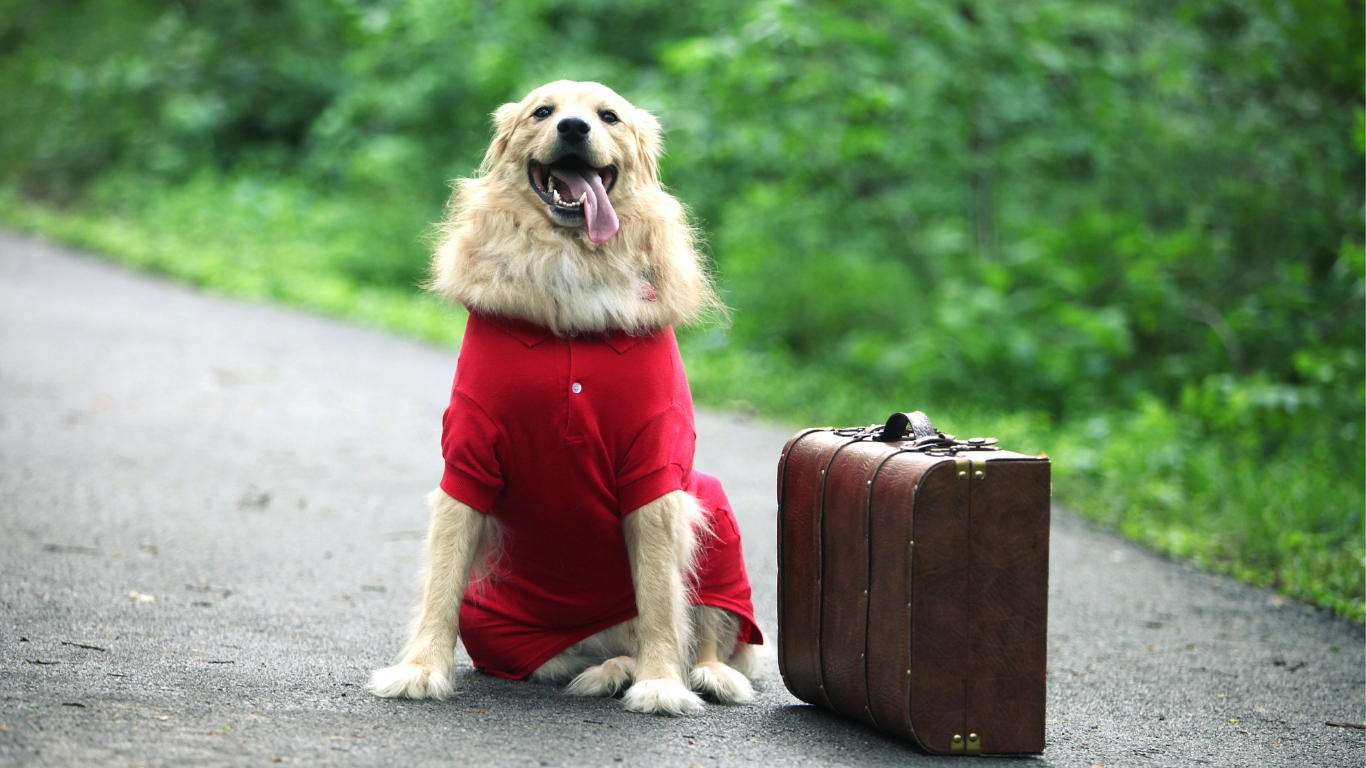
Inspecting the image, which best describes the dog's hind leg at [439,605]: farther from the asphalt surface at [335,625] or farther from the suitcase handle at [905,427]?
the suitcase handle at [905,427]

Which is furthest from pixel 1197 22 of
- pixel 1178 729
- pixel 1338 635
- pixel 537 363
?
pixel 537 363

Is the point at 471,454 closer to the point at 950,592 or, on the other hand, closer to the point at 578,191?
the point at 578,191

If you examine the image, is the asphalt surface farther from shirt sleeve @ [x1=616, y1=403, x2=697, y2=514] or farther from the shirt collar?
Result: the shirt collar

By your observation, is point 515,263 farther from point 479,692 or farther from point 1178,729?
point 1178,729

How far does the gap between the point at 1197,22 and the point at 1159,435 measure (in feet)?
12.2

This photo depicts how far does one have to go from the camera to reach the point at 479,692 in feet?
11.1

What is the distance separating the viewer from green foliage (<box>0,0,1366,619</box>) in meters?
7.25

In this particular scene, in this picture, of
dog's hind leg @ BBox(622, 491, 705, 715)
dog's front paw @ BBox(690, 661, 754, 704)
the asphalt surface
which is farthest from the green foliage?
dog's hind leg @ BBox(622, 491, 705, 715)

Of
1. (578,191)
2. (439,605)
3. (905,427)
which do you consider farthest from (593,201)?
(439,605)

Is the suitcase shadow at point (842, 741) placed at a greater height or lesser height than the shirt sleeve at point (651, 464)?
lesser

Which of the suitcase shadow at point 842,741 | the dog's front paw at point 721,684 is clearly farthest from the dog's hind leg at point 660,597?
the suitcase shadow at point 842,741

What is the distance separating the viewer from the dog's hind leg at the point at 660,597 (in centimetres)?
322

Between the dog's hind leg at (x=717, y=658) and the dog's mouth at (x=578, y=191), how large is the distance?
1113 mm

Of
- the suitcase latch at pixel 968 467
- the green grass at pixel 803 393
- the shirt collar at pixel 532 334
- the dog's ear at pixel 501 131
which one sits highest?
the dog's ear at pixel 501 131
